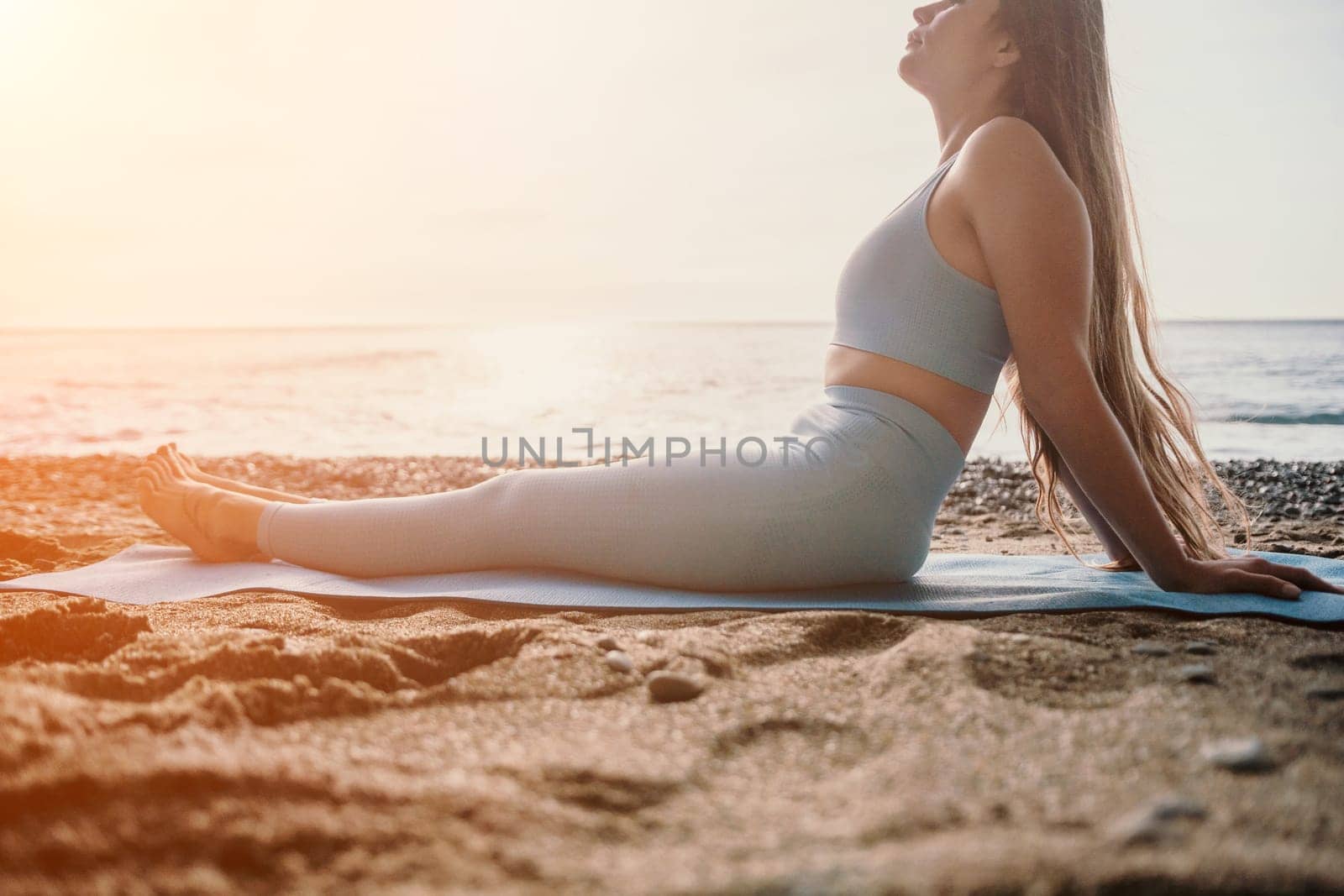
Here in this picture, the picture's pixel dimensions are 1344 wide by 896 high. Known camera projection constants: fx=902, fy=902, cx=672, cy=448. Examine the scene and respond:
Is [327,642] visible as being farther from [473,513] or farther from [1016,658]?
[1016,658]

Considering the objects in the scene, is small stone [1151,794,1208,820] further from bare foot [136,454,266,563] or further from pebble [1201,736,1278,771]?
bare foot [136,454,266,563]

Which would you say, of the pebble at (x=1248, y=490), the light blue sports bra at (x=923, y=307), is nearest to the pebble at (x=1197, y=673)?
the light blue sports bra at (x=923, y=307)

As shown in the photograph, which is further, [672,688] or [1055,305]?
[1055,305]

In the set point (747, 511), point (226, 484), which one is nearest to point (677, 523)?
point (747, 511)

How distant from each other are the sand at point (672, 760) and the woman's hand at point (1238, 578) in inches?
8.9

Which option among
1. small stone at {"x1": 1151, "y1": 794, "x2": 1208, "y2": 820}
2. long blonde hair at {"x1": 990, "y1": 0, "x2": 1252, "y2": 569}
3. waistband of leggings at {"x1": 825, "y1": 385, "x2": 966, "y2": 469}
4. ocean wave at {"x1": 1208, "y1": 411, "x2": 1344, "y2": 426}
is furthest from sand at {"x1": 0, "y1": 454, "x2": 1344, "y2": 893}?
ocean wave at {"x1": 1208, "y1": 411, "x2": 1344, "y2": 426}

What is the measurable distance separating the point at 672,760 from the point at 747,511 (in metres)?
1.05

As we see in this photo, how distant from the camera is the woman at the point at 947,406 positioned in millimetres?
2092

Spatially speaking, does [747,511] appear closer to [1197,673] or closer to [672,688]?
[672,688]

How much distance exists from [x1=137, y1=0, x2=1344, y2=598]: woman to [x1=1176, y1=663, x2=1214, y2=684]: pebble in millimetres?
659

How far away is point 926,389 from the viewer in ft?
7.41

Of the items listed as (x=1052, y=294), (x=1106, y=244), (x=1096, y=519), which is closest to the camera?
(x=1052, y=294)

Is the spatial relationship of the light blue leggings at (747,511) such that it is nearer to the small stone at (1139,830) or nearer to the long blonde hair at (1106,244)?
the long blonde hair at (1106,244)

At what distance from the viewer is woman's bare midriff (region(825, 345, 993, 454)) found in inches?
89.0
